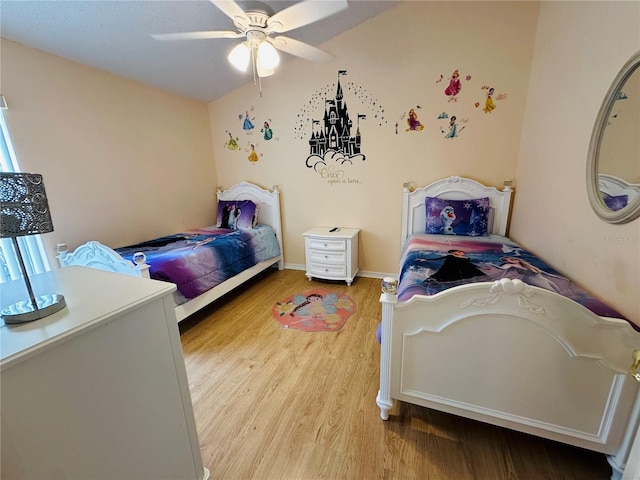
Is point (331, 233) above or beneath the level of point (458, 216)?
beneath

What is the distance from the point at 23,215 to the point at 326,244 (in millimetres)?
2496

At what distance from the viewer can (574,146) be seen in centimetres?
172

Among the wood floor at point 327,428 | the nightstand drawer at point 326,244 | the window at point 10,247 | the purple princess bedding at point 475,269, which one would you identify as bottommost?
the wood floor at point 327,428

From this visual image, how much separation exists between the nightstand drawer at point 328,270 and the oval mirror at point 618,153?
2074 millimetres

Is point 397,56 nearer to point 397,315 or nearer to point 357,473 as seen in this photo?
point 397,315

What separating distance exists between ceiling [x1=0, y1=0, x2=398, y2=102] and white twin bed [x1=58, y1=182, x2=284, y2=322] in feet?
4.37

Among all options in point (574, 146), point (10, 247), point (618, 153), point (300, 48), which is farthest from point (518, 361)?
point (10, 247)

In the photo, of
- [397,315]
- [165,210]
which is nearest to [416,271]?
[397,315]

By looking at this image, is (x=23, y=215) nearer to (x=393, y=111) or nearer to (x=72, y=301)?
(x=72, y=301)

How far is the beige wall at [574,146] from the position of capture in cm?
131

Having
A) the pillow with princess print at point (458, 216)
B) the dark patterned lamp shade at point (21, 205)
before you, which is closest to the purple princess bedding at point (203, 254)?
the dark patterned lamp shade at point (21, 205)

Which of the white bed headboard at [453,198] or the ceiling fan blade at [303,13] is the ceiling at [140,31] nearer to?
the ceiling fan blade at [303,13]

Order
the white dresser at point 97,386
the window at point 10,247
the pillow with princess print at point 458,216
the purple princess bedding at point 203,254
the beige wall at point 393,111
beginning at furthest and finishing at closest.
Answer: the pillow with princess print at point 458,216
the beige wall at point 393,111
the purple princess bedding at point 203,254
the window at point 10,247
the white dresser at point 97,386

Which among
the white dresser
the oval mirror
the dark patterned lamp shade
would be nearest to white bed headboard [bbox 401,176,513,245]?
the oval mirror
